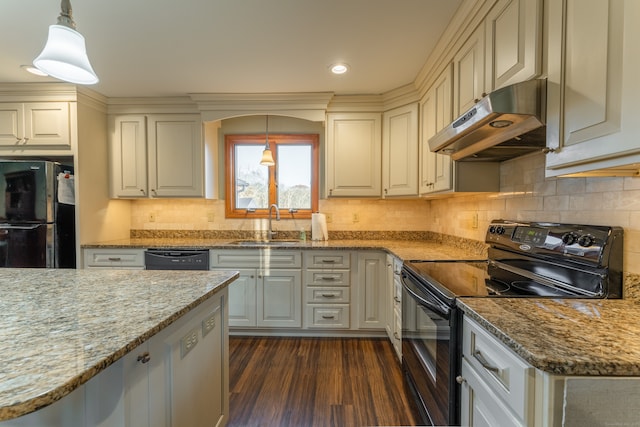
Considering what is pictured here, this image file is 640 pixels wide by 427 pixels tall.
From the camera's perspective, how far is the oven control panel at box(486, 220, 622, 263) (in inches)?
44.3

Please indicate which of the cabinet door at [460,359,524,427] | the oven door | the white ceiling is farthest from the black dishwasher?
the cabinet door at [460,359,524,427]

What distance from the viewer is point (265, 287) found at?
106 inches

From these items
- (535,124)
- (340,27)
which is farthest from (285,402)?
(340,27)

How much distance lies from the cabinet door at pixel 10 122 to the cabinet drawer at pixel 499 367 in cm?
379

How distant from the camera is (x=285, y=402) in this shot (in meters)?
1.83

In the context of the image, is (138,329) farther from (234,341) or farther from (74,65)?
(234,341)

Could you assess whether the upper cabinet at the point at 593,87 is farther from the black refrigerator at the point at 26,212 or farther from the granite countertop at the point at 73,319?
the black refrigerator at the point at 26,212

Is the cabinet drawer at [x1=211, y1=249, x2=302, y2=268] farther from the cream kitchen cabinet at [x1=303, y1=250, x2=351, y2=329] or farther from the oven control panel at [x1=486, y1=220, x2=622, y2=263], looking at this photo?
the oven control panel at [x1=486, y1=220, x2=622, y2=263]

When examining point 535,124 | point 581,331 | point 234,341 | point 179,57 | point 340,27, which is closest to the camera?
point 581,331

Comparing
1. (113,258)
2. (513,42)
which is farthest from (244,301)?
(513,42)

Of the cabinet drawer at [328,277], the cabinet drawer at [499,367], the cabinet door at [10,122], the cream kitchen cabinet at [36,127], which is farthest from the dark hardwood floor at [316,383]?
the cabinet door at [10,122]

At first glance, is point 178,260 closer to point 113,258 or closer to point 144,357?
point 113,258

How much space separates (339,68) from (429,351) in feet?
6.69

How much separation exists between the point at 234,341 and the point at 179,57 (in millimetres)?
2364
